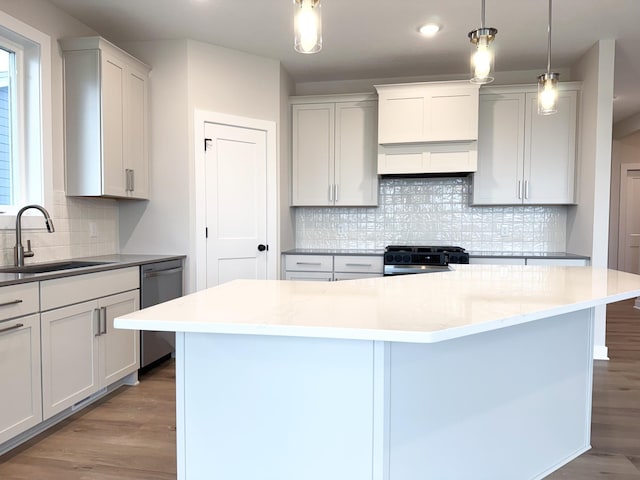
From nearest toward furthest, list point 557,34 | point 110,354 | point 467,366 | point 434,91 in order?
point 467,366
point 110,354
point 557,34
point 434,91

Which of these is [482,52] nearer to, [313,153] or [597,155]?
[597,155]

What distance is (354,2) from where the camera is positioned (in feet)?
9.70

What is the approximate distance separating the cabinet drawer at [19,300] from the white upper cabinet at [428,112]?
9.59 feet

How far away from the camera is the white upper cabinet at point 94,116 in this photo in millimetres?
2982

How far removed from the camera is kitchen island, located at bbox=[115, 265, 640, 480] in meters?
1.22

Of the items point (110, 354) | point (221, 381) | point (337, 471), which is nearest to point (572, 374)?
point (337, 471)

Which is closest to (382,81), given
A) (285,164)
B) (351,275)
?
(285,164)

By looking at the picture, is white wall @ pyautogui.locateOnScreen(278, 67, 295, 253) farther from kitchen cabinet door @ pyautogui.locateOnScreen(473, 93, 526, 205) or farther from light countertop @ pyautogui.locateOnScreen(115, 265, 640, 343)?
light countertop @ pyautogui.locateOnScreen(115, 265, 640, 343)

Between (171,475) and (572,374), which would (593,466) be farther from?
(171,475)

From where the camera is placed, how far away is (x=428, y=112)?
3904mm

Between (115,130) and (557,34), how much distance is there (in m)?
3.41

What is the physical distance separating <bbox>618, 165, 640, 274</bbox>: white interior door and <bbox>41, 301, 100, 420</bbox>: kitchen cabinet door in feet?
24.7

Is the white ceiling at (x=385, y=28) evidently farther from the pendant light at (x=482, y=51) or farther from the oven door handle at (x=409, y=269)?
the oven door handle at (x=409, y=269)

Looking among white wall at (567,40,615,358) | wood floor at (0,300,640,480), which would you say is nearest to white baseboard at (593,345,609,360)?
white wall at (567,40,615,358)
